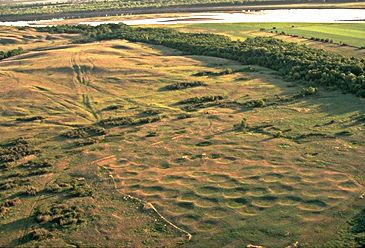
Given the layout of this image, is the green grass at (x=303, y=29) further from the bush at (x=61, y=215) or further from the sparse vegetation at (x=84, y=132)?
the bush at (x=61, y=215)

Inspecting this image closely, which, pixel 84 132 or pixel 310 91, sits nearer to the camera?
pixel 84 132

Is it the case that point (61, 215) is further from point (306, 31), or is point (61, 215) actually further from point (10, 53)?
point (306, 31)

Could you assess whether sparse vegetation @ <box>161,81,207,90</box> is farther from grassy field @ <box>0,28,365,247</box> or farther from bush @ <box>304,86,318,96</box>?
bush @ <box>304,86,318,96</box>

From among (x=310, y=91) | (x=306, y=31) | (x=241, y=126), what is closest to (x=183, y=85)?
(x=310, y=91)

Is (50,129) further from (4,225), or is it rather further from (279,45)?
(279,45)

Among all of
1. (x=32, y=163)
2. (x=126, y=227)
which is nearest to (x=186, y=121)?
(x=32, y=163)

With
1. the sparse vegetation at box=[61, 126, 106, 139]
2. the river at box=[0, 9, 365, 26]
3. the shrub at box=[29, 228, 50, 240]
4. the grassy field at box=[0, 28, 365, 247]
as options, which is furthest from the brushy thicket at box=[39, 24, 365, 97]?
the shrub at box=[29, 228, 50, 240]

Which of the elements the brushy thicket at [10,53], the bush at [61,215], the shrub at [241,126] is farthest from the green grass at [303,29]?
the bush at [61,215]
